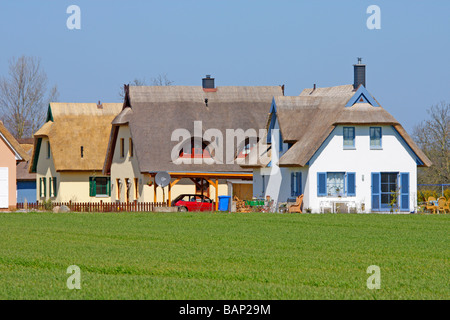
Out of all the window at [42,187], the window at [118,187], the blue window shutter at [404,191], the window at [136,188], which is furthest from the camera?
the window at [42,187]

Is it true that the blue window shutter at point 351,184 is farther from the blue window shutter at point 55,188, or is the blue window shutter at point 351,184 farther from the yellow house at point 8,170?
the blue window shutter at point 55,188

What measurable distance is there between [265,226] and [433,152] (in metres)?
31.2

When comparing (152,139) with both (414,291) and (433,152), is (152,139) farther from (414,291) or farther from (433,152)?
(414,291)

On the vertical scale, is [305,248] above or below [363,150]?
below

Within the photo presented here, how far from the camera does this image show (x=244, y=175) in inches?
2112

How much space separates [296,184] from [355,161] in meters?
3.34

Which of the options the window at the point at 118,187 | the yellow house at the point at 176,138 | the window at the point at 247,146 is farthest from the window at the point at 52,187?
the window at the point at 247,146

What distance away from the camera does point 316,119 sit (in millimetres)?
48000

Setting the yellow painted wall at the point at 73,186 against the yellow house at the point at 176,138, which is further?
the yellow painted wall at the point at 73,186

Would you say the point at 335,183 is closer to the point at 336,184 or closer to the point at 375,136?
the point at 336,184

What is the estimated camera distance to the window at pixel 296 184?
153 feet

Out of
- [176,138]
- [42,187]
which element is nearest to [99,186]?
[42,187]

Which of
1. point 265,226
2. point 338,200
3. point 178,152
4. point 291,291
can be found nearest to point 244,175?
point 178,152

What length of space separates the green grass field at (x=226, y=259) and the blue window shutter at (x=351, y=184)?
9.78 m
